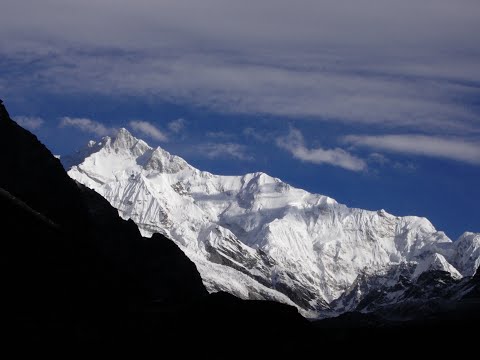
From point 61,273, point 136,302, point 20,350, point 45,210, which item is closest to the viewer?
point 20,350

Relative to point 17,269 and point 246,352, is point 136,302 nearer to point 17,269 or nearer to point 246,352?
point 17,269

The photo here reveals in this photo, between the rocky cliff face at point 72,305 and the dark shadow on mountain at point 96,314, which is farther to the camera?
the dark shadow on mountain at point 96,314

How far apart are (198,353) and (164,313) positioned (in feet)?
55.6

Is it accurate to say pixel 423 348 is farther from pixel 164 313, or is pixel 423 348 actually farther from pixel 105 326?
pixel 105 326

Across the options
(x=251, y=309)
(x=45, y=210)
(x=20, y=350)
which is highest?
(x=45, y=210)

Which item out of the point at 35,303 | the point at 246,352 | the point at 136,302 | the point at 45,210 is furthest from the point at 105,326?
the point at 45,210

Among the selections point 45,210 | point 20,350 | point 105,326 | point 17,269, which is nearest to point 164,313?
point 105,326

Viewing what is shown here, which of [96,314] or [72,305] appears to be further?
[96,314]

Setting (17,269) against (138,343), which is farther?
(17,269)

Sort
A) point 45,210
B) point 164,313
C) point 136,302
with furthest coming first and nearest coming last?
point 45,210, point 136,302, point 164,313

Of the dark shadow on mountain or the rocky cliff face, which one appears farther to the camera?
the dark shadow on mountain

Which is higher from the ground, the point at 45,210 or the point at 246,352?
the point at 45,210

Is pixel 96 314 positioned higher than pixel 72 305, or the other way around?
pixel 72 305

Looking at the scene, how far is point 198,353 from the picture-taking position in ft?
375
